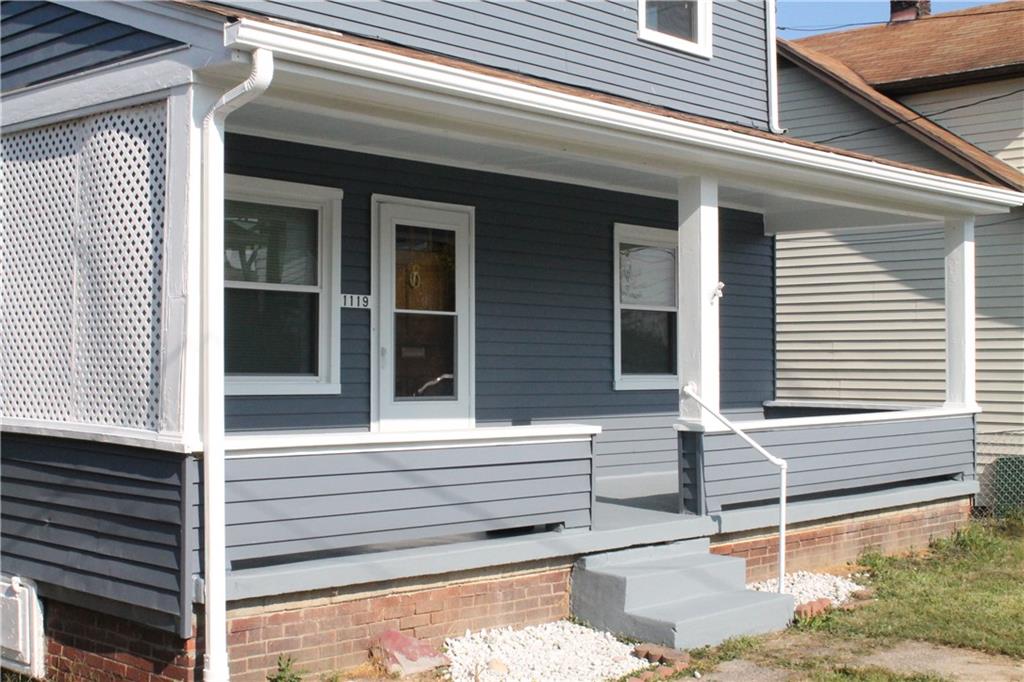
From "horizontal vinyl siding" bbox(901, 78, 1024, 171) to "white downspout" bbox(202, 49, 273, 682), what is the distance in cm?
1107

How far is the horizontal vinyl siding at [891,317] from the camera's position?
13.8 metres

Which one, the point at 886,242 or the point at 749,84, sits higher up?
the point at 749,84

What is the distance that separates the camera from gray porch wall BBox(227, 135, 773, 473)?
334 inches

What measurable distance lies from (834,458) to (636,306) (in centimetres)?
233

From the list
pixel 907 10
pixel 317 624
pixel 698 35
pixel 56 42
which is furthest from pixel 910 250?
pixel 56 42

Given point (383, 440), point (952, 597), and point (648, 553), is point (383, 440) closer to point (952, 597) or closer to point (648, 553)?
point (648, 553)

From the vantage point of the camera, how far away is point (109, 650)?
6.45m

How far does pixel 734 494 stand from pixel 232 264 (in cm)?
394

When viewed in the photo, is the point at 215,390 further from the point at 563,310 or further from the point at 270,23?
the point at 563,310

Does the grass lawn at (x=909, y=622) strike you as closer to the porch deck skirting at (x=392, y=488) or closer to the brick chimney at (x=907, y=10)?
the porch deck skirting at (x=392, y=488)

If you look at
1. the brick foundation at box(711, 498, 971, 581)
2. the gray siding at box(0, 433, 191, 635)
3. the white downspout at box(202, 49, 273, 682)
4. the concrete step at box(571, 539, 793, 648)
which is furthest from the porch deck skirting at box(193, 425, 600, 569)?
the brick foundation at box(711, 498, 971, 581)

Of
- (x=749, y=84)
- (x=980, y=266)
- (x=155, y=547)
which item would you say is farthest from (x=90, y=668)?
(x=980, y=266)

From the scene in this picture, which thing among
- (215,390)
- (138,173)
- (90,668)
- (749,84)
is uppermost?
(749,84)

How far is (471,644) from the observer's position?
23.1ft
